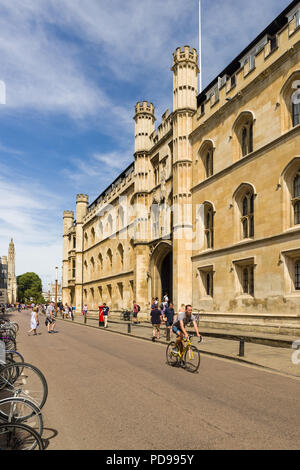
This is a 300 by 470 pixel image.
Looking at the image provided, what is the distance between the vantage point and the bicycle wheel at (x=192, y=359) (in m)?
10.5

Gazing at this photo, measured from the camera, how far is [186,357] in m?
10.9

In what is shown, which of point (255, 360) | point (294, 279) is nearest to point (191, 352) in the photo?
point (255, 360)

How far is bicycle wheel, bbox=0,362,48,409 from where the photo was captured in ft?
18.6

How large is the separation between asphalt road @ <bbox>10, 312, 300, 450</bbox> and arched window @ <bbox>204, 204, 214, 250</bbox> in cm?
1298

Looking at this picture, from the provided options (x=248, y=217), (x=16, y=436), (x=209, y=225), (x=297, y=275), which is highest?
(x=209, y=225)

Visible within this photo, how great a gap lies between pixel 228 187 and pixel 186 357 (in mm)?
13106

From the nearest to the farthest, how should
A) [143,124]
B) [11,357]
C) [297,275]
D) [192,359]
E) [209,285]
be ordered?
[11,357] < [192,359] < [297,275] < [209,285] < [143,124]

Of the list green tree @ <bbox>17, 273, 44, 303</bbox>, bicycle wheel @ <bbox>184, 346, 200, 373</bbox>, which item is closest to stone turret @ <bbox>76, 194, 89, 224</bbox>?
bicycle wheel @ <bbox>184, 346, 200, 373</bbox>

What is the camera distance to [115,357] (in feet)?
42.4

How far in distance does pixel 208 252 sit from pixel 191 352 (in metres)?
13.3

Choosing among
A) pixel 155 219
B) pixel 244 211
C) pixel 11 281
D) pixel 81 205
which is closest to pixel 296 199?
pixel 244 211

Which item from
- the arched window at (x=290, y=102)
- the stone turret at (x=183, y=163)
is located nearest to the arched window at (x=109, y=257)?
the stone turret at (x=183, y=163)

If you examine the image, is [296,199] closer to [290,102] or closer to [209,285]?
[290,102]

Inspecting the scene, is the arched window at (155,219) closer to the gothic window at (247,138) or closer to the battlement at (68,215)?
the gothic window at (247,138)
